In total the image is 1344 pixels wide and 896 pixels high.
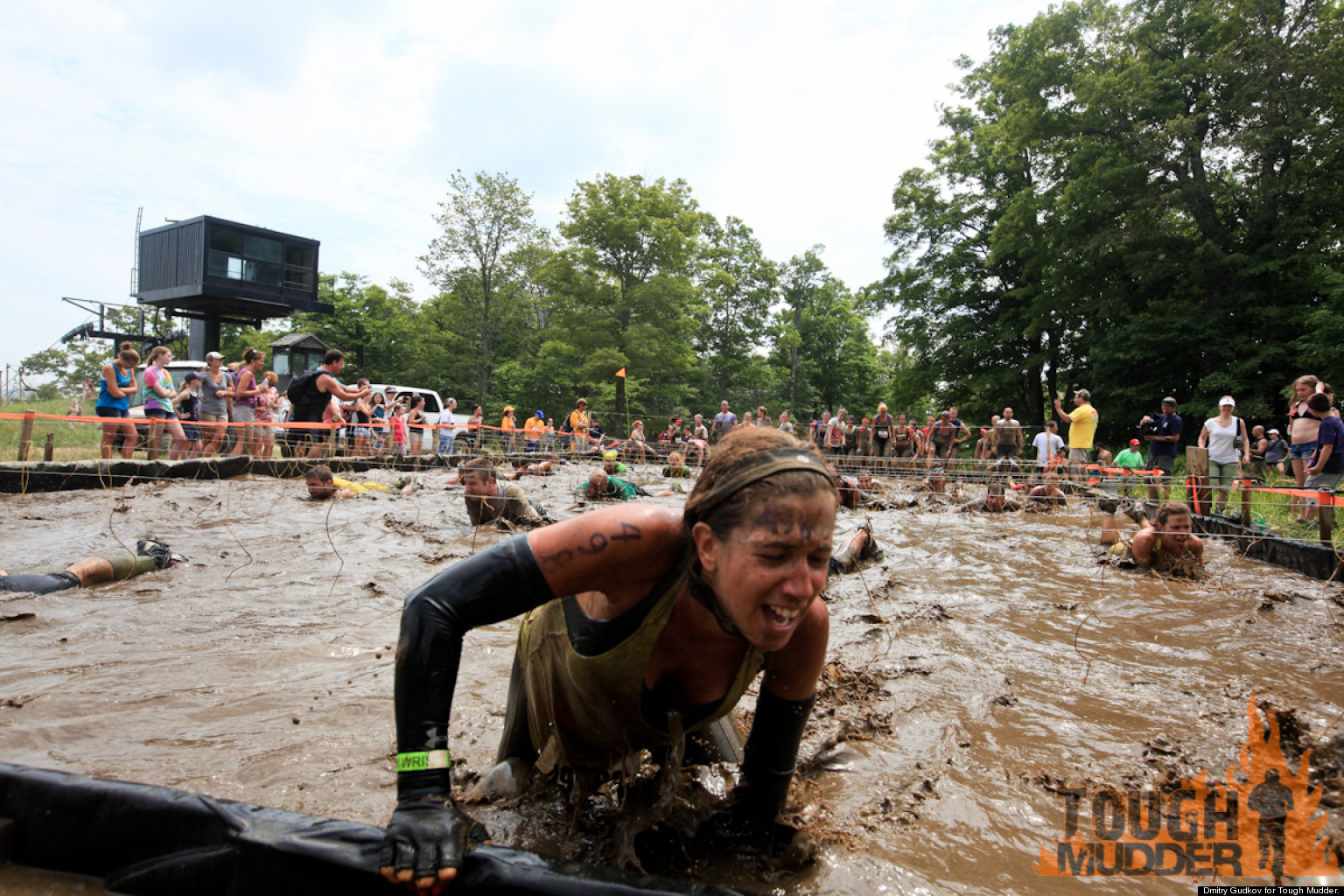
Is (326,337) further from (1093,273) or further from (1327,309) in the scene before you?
(1327,309)

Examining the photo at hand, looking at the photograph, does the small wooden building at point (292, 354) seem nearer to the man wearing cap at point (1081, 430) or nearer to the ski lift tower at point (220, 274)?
the ski lift tower at point (220, 274)

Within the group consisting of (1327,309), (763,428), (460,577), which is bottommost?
(460,577)

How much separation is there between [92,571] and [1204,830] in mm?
6221

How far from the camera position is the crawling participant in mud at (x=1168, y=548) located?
19.4 ft

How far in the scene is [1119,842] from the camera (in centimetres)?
216

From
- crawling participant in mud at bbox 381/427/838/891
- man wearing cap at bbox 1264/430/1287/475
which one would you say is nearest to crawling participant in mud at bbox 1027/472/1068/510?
man wearing cap at bbox 1264/430/1287/475

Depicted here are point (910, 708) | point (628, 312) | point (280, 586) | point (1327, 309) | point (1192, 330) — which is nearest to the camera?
point (910, 708)

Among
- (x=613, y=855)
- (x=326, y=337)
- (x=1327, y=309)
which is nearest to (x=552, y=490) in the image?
(x=613, y=855)

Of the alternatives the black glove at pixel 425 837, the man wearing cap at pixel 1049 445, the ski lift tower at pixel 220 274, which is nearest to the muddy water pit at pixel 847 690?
the black glove at pixel 425 837

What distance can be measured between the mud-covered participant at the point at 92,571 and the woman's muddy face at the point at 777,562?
5.08 meters

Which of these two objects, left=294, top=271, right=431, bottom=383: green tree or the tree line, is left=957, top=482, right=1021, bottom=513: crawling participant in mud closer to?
the tree line

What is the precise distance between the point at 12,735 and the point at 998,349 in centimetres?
2960

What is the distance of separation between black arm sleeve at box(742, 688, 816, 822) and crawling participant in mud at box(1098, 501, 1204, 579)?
5313 mm

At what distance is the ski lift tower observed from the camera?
28.2m
